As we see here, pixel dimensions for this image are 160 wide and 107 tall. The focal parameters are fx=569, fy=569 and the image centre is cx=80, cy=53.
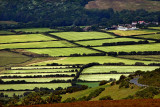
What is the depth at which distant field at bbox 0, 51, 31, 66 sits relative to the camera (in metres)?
139

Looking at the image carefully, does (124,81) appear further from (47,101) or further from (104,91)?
(47,101)

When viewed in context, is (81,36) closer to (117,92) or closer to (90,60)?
(90,60)

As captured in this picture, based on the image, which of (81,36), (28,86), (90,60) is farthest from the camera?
(81,36)

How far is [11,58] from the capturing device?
14612cm

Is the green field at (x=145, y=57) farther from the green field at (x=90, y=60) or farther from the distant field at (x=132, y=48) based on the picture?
the distant field at (x=132, y=48)

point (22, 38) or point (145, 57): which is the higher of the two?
point (145, 57)

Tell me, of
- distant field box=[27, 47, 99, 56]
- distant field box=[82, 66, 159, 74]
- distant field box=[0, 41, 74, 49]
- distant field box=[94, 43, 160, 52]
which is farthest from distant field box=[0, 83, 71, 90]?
distant field box=[0, 41, 74, 49]

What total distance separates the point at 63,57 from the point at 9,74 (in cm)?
3026

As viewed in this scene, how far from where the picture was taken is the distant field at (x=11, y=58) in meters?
139

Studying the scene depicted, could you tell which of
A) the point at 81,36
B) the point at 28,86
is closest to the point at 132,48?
the point at 81,36

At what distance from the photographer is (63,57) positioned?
478 ft

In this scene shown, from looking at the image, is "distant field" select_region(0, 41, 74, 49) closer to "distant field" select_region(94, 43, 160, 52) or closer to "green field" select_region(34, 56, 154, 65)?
"distant field" select_region(94, 43, 160, 52)

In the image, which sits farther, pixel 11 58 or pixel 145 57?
pixel 11 58

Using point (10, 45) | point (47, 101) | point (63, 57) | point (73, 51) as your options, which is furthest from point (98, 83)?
point (10, 45)
